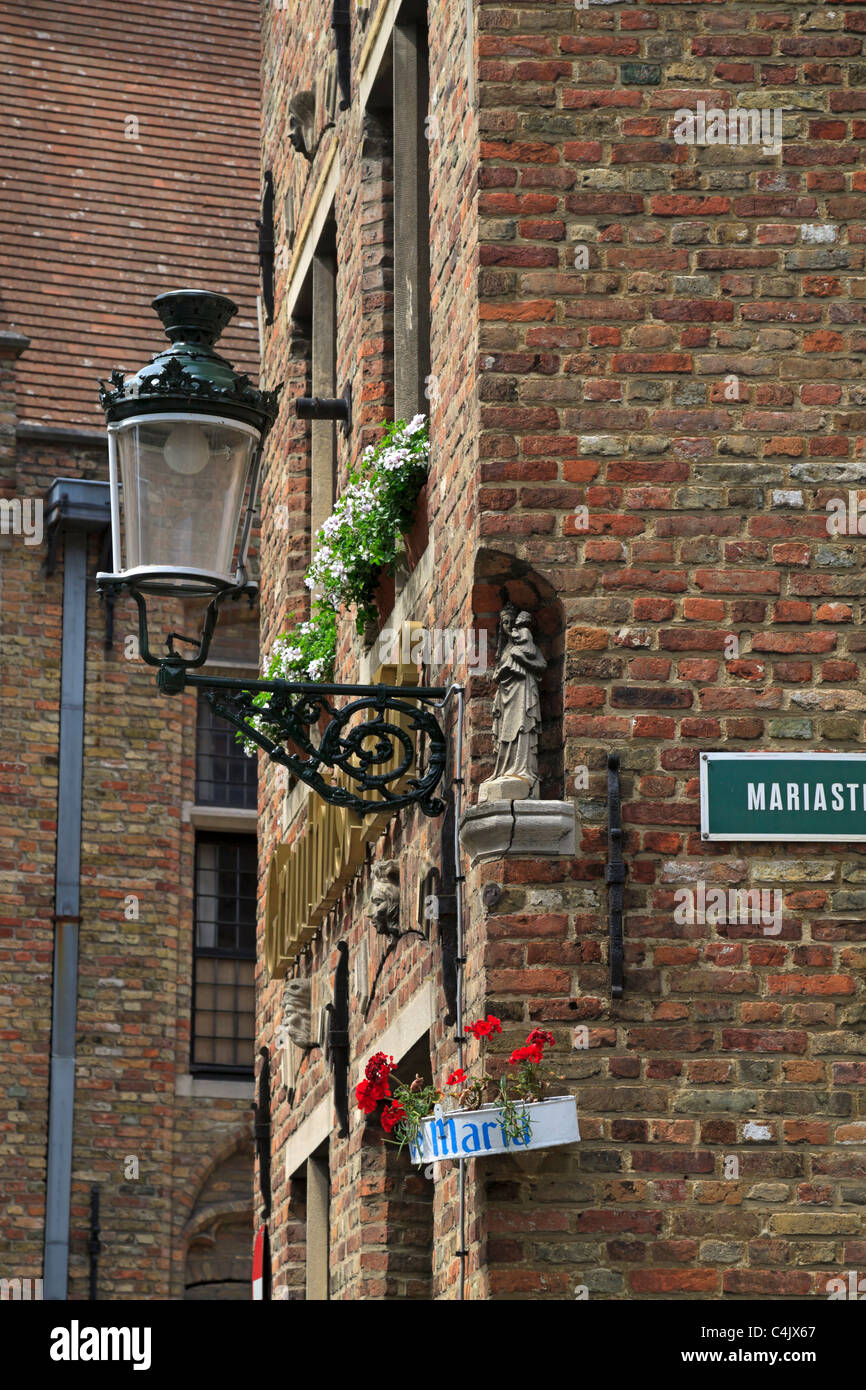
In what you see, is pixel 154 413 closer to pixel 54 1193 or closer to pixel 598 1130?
pixel 598 1130

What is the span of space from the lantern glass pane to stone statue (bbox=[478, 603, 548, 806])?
0.99m

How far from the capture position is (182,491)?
7.18 meters

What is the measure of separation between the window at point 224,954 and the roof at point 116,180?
3.53m

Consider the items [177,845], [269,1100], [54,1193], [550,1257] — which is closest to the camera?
[550,1257]

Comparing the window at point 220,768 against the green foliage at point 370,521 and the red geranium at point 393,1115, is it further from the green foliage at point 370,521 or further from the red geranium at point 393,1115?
the red geranium at point 393,1115

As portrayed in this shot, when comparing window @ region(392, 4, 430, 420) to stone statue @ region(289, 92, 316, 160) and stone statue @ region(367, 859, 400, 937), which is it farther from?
stone statue @ region(289, 92, 316, 160)

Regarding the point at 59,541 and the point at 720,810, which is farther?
the point at 59,541

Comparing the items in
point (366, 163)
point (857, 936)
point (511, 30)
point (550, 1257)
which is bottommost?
point (550, 1257)

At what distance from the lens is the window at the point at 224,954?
60.0 ft

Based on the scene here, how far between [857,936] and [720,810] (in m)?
0.49

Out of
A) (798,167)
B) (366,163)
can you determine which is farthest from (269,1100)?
(798,167)

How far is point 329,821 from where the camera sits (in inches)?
369

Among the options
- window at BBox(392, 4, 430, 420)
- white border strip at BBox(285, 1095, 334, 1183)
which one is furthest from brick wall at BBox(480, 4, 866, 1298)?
white border strip at BBox(285, 1095, 334, 1183)

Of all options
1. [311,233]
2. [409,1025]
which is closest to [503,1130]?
[409,1025]
